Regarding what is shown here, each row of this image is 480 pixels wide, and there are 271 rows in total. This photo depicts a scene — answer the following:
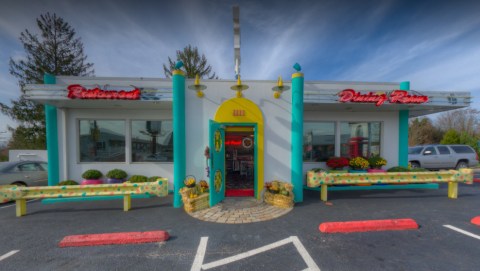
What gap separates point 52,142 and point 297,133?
8.98 metres

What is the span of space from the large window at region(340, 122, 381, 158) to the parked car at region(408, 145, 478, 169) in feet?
17.5

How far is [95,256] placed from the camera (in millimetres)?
3141

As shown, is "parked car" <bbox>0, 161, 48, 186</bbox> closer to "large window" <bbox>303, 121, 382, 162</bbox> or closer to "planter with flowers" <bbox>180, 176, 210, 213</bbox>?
"planter with flowers" <bbox>180, 176, 210, 213</bbox>

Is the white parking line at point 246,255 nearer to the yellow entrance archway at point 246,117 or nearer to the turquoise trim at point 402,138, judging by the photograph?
the yellow entrance archway at point 246,117

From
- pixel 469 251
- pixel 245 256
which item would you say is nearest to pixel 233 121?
pixel 245 256

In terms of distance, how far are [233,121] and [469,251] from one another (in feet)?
18.8

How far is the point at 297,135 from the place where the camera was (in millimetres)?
5566

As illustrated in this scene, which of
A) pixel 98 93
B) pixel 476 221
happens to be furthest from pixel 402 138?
pixel 98 93

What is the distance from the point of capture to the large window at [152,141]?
7184mm

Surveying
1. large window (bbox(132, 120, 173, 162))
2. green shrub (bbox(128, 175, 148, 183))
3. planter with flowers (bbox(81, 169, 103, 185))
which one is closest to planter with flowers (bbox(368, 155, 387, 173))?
large window (bbox(132, 120, 173, 162))

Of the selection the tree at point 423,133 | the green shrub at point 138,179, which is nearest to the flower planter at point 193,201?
the green shrub at point 138,179

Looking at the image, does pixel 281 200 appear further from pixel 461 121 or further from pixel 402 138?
pixel 461 121

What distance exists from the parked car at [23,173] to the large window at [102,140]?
2351 mm

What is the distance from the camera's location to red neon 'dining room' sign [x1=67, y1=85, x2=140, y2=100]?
18.5 ft
